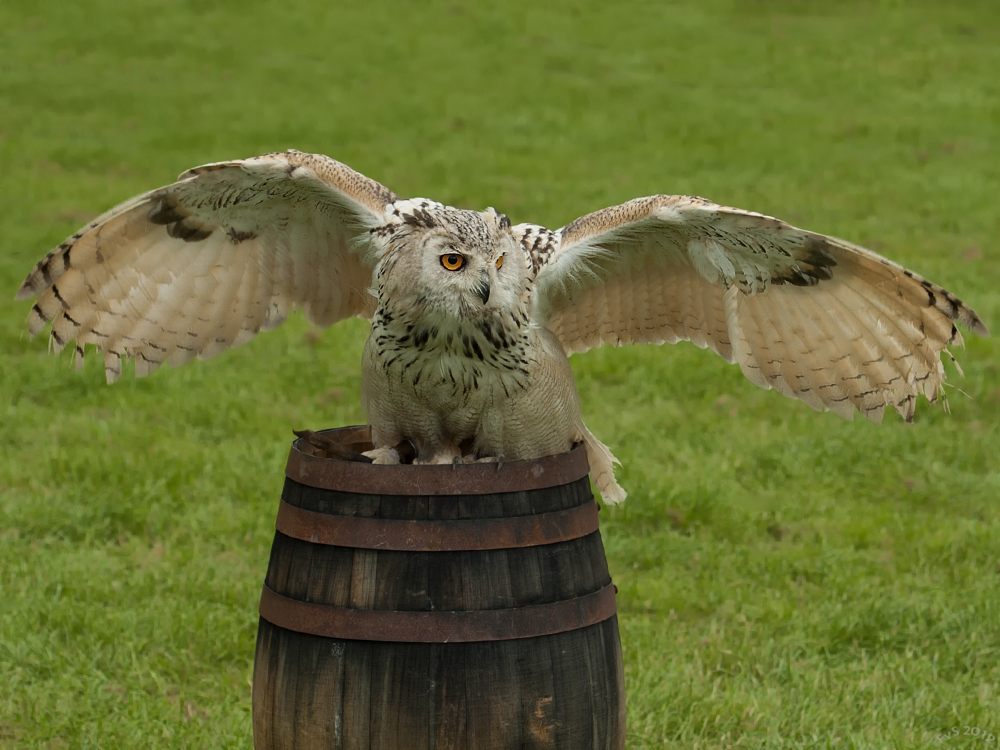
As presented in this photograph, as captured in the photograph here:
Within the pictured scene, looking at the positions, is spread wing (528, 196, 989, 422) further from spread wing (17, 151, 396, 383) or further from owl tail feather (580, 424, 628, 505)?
spread wing (17, 151, 396, 383)

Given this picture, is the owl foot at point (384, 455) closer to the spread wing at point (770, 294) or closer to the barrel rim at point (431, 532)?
the barrel rim at point (431, 532)

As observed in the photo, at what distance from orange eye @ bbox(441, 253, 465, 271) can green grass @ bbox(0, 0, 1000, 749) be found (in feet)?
7.06

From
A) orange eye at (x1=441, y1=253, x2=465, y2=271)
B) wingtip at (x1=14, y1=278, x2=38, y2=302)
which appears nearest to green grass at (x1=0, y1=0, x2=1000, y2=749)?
wingtip at (x1=14, y1=278, x2=38, y2=302)

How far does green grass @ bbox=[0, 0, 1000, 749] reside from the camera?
190 inches

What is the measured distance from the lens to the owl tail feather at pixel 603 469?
4.16 meters

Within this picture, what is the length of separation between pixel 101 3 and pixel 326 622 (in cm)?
1764

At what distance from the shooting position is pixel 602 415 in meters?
7.75

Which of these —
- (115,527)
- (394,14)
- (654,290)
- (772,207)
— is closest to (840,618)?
(654,290)

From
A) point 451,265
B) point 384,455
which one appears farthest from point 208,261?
point 451,265

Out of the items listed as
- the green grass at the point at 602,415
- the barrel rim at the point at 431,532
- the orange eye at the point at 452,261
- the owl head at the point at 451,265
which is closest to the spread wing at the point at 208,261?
the owl head at the point at 451,265

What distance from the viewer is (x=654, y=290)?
413 cm

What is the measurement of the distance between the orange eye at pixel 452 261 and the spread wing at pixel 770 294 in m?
0.68

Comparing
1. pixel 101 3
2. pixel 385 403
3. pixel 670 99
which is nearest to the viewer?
pixel 385 403

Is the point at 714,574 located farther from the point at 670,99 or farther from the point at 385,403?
the point at 670,99
